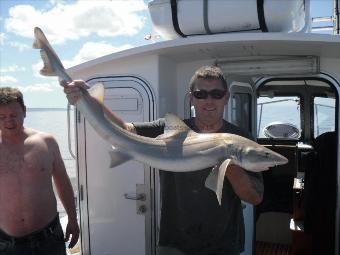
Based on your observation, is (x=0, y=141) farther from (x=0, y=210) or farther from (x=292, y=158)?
(x=292, y=158)

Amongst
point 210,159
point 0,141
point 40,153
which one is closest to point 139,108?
point 40,153

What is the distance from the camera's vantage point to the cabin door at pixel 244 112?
4.48 meters

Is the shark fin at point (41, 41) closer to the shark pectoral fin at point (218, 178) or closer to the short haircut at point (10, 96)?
the short haircut at point (10, 96)

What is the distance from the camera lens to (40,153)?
3824 mm

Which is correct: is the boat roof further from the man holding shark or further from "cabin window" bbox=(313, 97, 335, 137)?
"cabin window" bbox=(313, 97, 335, 137)

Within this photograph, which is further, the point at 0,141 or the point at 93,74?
the point at 93,74

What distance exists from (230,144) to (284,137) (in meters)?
5.52

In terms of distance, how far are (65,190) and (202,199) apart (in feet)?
5.85

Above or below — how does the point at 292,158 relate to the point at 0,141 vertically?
below

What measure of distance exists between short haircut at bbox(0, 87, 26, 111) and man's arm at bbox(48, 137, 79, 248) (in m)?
0.49

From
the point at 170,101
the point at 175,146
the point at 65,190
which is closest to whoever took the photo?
the point at 175,146

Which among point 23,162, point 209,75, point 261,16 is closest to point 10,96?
point 23,162

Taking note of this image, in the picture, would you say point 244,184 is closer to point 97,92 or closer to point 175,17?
point 97,92

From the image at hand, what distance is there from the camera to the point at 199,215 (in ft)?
9.30
